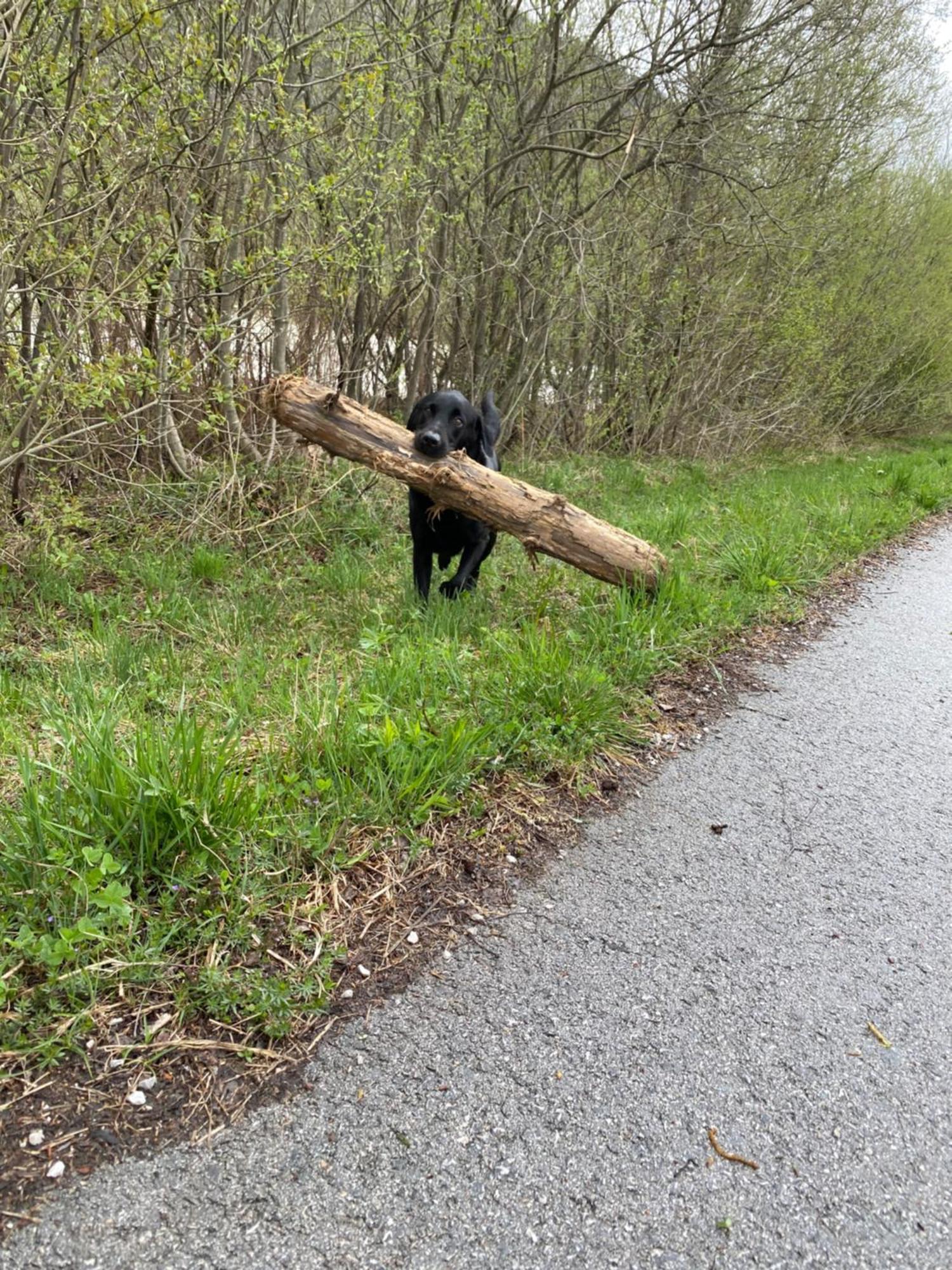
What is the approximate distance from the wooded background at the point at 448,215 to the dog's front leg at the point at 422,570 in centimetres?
164

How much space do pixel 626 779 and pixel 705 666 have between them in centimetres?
122

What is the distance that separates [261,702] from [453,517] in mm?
2014

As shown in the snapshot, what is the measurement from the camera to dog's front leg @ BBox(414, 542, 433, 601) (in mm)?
4559

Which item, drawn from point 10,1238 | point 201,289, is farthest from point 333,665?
point 201,289

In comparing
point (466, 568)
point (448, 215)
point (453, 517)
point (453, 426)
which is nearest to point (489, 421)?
point (453, 426)

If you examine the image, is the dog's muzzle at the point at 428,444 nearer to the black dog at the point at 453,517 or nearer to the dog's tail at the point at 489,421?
the black dog at the point at 453,517

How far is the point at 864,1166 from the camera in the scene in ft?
Answer: 4.52

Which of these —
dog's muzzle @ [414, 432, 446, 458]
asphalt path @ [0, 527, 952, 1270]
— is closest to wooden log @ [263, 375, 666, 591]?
dog's muzzle @ [414, 432, 446, 458]

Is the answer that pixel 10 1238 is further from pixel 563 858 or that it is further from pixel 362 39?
pixel 362 39

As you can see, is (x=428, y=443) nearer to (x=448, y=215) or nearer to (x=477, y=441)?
(x=477, y=441)

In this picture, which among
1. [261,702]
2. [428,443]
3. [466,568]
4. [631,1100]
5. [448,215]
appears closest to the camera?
[631,1100]

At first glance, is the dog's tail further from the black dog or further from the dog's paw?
the dog's paw

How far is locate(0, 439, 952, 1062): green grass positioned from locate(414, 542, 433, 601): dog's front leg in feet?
0.65

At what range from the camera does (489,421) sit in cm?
471
